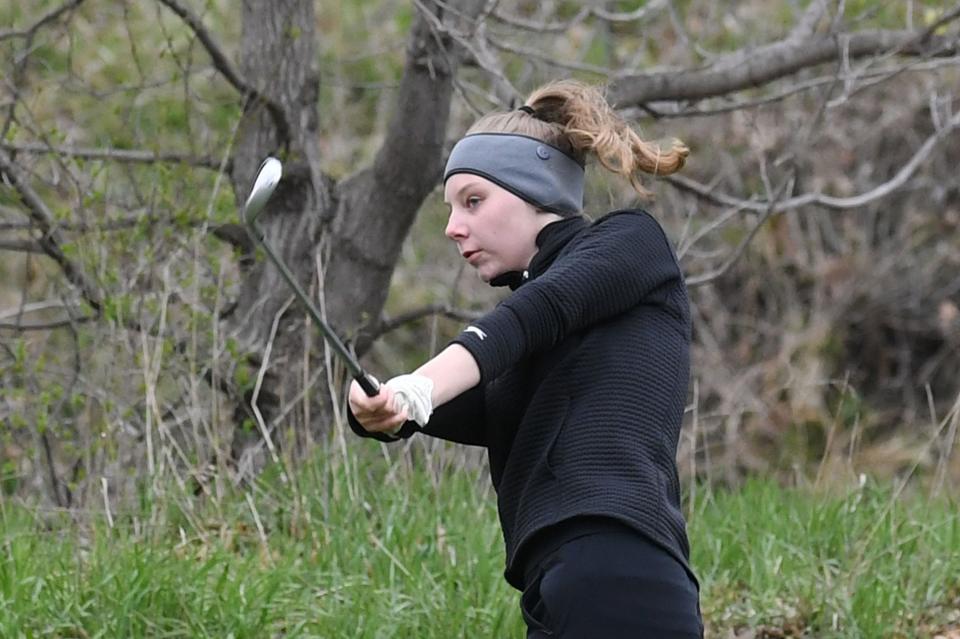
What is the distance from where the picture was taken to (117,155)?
6.02 metres

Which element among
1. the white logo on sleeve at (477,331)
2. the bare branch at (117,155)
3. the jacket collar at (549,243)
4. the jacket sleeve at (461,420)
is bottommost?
the jacket sleeve at (461,420)

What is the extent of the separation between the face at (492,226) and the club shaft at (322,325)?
2.33ft

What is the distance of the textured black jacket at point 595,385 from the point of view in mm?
2922

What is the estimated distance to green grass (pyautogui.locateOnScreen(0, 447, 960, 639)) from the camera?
4.25m

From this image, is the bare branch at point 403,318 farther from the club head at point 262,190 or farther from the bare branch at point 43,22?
the club head at point 262,190

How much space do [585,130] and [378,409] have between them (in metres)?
0.98

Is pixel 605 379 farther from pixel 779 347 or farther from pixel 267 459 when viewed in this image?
pixel 779 347

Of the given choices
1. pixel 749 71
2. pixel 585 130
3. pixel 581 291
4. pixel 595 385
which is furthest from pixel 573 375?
pixel 749 71

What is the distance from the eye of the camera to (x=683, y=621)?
2938 mm

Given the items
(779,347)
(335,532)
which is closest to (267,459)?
(335,532)

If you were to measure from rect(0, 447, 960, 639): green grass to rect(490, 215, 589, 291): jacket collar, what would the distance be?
55.7 inches

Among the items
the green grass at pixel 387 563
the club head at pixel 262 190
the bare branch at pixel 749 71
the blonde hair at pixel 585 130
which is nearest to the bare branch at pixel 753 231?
the bare branch at pixel 749 71

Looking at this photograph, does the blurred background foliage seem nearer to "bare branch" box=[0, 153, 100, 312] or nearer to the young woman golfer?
"bare branch" box=[0, 153, 100, 312]

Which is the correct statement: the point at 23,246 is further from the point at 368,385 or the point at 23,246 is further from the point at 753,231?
the point at 368,385
